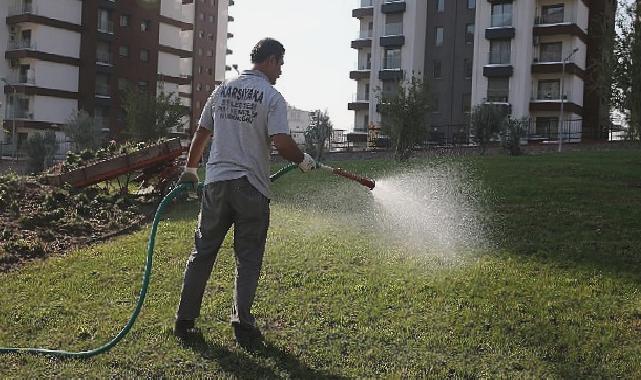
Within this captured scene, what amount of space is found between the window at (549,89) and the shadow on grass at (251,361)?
49.4 metres

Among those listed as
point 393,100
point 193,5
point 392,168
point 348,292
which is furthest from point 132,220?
point 193,5

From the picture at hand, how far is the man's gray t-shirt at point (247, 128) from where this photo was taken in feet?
16.9

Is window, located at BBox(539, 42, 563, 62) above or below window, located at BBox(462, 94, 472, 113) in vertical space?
above

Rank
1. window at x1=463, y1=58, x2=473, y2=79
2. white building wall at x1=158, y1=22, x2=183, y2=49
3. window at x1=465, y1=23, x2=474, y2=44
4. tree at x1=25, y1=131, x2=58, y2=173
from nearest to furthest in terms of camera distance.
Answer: tree at x1=25, y1=131, x2=58, y2=173, window at x1=463, y1=58, x2=473, y2=79, window at x1=465, y1=23, x2=474, y2=44, white building wall at x1=158, y1=22, x2=183, y2=49

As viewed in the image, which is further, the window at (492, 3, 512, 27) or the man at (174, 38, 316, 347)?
the window at (492, 3, 512, 27)

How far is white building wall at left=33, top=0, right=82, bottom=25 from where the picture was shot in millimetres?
56906

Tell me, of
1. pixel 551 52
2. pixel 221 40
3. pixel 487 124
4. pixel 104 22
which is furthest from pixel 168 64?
pixel 487 124

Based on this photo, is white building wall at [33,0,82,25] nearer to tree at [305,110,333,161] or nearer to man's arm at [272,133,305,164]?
tree at [305,110,333,161]

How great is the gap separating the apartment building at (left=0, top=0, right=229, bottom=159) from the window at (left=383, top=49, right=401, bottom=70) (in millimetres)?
19100

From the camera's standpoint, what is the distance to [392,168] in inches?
821

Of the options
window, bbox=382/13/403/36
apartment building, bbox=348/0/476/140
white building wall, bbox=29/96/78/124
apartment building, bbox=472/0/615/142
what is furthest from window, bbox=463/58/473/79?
white building wall, bbox=29/96/78/124

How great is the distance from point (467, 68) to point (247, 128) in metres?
52.4

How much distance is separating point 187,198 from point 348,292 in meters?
8.68

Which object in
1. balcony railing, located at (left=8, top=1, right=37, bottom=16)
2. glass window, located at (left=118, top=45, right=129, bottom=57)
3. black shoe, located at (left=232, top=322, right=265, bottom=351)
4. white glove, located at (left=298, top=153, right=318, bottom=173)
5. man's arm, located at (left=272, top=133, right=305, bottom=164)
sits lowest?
black shoe, located at (left=232, top=322, right=265, bottom=351)
